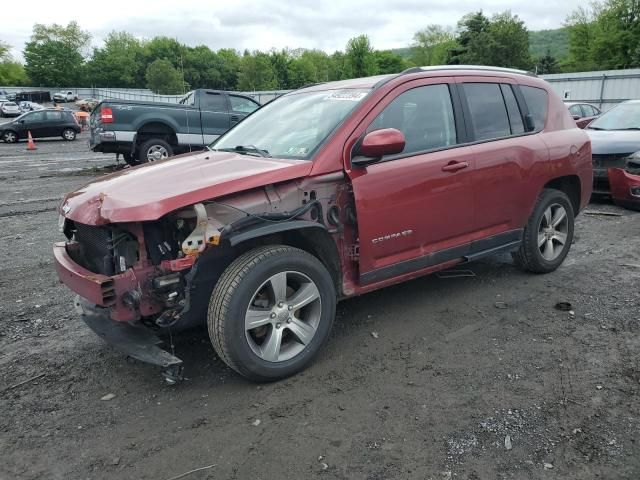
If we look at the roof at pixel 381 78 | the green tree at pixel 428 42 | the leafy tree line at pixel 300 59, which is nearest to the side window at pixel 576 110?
the roof at pixel 381 78

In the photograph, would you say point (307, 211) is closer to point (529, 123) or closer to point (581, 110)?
point (529, 123)

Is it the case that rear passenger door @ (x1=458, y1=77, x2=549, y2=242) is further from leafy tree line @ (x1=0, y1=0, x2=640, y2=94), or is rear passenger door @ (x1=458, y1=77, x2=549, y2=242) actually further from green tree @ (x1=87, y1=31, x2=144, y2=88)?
green tree @ (x1=87, y1=31, x2=144, y2=88)

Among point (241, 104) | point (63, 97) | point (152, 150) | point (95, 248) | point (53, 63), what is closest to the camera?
point (95, 248)

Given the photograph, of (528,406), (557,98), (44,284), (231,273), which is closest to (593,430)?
(528,406)

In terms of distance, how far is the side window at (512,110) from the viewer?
4746 mm

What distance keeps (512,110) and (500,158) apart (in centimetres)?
63

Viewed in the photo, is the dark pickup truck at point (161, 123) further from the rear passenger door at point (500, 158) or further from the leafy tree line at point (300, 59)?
the leafy tree line at point (300, 59)

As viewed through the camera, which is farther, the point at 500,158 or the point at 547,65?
the point at 547,65

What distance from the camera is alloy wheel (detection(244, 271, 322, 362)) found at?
3.25 meters

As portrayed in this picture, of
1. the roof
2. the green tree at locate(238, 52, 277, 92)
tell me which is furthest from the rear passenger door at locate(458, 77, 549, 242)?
the green tree at locate(238, 52, 277, 92)

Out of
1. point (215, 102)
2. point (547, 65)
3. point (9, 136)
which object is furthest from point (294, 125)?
point (547, 65)

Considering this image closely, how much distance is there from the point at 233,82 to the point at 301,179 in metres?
Answer: 119

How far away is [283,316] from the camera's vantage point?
11.0ft

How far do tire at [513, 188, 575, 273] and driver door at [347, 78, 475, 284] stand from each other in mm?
935
